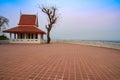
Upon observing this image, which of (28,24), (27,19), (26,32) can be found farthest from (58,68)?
(27,19)

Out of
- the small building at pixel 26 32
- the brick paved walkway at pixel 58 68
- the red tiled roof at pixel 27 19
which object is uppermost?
the red tiled roof at pixel 27 19

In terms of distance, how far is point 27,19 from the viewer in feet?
112

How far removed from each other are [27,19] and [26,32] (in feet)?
19.5

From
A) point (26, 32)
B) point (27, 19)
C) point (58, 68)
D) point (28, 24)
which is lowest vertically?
point (58, 68)

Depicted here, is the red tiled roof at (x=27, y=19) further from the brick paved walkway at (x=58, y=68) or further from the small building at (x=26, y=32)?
the brick paved walkway at (x=58, y=68)

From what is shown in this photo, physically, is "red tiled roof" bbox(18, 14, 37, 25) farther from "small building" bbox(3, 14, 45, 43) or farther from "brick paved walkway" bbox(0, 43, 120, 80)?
"brick paved walkway" bbox(0, 43, 120, 80)

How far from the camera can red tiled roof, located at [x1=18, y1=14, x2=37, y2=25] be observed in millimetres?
33188

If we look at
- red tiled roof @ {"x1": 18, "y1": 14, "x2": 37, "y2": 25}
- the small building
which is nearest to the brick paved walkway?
the small building

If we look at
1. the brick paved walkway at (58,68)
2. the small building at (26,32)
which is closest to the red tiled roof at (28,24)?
the small building at (26,32)

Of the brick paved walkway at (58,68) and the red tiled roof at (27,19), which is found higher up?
the red tiled roof at (27,19)

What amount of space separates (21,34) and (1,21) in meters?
12.0

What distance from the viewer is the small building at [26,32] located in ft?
95.6

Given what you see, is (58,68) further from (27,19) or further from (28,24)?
(27,19)

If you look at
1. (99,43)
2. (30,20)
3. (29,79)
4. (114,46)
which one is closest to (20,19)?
(30,20)
